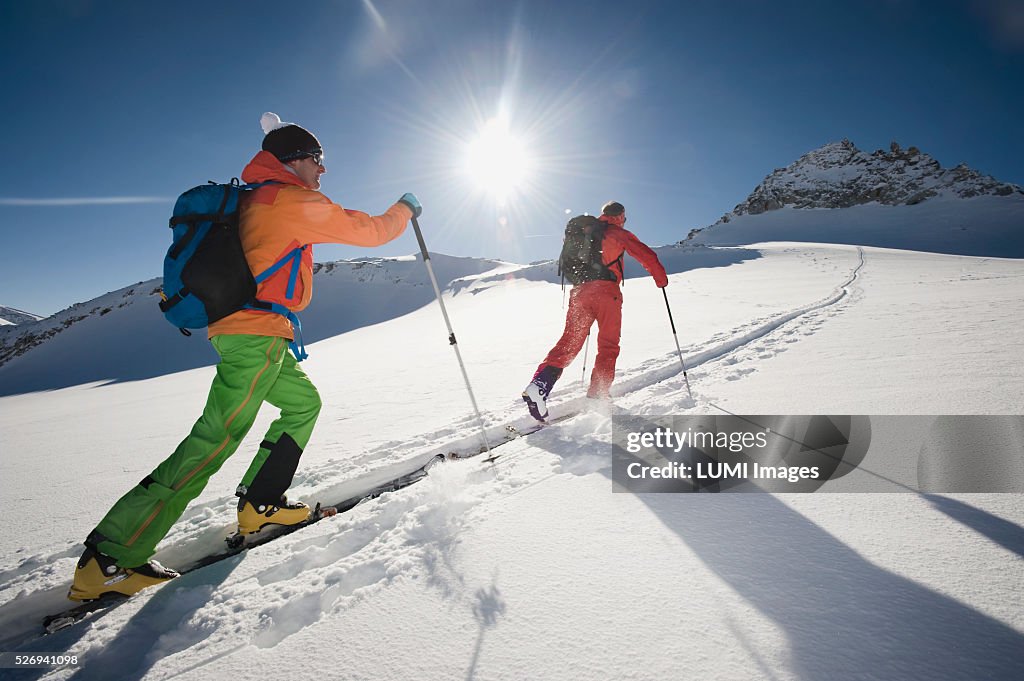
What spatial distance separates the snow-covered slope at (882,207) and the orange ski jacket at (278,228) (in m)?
45.3

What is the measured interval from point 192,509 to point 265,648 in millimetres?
1593

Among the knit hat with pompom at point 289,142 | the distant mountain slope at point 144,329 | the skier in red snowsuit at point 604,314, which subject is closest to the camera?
the knit hat with pompom at point 289,142

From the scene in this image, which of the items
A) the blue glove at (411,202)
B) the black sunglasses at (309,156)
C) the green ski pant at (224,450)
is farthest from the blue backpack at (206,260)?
the blue glove at (411,202)

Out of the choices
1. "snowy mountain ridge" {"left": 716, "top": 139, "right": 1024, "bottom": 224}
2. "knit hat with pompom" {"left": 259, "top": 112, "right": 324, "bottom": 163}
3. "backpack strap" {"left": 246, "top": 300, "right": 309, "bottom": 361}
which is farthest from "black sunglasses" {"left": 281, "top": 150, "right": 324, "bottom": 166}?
"snowy mountain ridge" {"left": 716, "top": 139, "right": 1024, "bottom": 224}

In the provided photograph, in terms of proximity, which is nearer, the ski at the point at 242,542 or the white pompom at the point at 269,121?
the ski at the point at 242,542

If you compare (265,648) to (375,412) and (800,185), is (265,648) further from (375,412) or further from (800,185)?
(800,185)

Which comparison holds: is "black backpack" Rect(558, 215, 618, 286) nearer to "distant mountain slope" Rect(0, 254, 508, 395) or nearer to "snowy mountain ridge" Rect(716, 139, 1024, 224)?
"distant mountain slope" Rect(0, 254, 508, 395)

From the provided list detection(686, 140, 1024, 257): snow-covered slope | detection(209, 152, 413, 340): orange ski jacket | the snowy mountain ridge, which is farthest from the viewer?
the snowy mountain ridge

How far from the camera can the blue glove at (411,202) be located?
2510mm

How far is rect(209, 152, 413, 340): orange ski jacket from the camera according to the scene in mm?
1944

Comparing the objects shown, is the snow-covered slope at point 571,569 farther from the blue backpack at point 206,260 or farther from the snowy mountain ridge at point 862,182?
the snowy mountain ridge at point 862,182

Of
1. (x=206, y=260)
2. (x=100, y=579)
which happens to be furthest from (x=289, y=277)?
(x=100, y=579)

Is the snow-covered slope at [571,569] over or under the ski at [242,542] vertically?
over

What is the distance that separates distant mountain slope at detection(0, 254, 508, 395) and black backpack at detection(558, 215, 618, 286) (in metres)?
17.2
